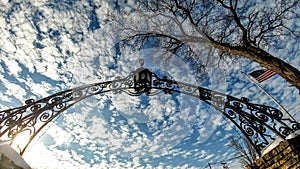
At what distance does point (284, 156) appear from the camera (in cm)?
310

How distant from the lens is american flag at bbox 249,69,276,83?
5.91 m

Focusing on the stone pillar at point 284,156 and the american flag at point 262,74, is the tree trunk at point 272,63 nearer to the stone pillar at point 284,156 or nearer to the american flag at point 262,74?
the stone pillar at point 284,156

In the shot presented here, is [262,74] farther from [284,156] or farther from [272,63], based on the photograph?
[284,156]

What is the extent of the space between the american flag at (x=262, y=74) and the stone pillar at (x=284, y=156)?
11.1 ft

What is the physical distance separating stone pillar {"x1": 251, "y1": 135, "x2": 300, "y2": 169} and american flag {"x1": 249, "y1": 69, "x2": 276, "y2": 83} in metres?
3.38

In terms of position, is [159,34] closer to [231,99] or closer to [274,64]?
[231,99]

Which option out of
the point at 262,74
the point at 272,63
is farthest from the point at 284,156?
the point at 262,74

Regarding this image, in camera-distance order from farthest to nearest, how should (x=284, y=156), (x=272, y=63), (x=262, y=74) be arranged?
(x=262, y=74) → (x=272, y=63) → (x=284, y=156)

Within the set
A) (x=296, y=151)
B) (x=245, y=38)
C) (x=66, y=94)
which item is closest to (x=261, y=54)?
(x=245, y=38)

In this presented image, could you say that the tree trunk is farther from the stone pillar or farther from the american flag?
the american flag

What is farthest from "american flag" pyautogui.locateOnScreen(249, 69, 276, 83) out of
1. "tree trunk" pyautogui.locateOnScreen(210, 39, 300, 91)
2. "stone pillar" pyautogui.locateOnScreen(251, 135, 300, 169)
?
"stone pillar" pyautogui.locateOnScreen(251, 135, 300, 169)

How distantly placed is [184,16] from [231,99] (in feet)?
10.7

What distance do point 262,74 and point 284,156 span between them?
11.8 feet

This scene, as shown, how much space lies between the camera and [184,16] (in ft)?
20.7
